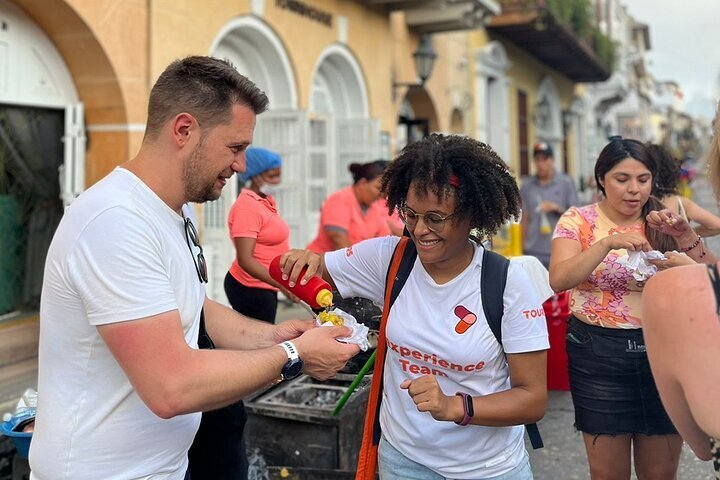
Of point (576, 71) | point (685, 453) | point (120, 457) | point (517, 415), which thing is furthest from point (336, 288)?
point (576, 71)

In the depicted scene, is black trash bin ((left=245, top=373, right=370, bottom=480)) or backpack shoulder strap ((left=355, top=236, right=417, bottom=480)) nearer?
backpack shoulder strap ((left=355, top=236, right=417, bottom=480))

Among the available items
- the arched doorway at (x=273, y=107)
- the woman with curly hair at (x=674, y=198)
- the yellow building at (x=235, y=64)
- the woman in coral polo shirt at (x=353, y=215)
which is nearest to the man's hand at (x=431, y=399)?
the woman with curly hair at (x=674, y=198)

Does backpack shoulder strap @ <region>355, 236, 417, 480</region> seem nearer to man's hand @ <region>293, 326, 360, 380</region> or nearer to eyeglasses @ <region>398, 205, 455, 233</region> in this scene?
eyeglasses @ <region>398, 205, 455, 233</region>

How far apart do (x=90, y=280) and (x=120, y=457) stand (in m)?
0.47

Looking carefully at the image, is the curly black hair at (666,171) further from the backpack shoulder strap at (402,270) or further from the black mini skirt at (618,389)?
the backpack shoulder strap at (402,270)

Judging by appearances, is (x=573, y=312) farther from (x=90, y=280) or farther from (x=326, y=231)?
(x=326, y=231)

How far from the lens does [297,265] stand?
7.72ft

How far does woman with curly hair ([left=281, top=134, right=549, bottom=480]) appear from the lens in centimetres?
203

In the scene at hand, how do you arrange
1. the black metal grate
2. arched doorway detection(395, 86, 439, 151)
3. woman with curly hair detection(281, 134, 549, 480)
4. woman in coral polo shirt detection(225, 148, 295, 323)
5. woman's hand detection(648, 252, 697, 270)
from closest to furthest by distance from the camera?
woman with curly hair detection(281, 134, 549, 480), woman's hand detection(648, 252, 697, 270), woman in coral polo shirt detection(225, 148, 295, 323), the black metal grate, arched doorway detection(395, 86, 439, 151)

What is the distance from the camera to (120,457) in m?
1.70

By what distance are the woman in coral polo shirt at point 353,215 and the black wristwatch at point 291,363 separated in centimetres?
357

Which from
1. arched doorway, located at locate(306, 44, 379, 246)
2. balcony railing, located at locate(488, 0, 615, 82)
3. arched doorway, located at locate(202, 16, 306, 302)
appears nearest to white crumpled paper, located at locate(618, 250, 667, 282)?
arched doorway, located at locate(202, 16, 306, 302)

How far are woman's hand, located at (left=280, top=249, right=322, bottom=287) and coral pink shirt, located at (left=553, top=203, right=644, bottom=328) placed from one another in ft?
3.81

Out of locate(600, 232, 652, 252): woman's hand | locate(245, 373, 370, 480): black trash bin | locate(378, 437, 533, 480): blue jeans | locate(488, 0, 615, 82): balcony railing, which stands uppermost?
locate(488, 0, 615, 82): balcony railing
